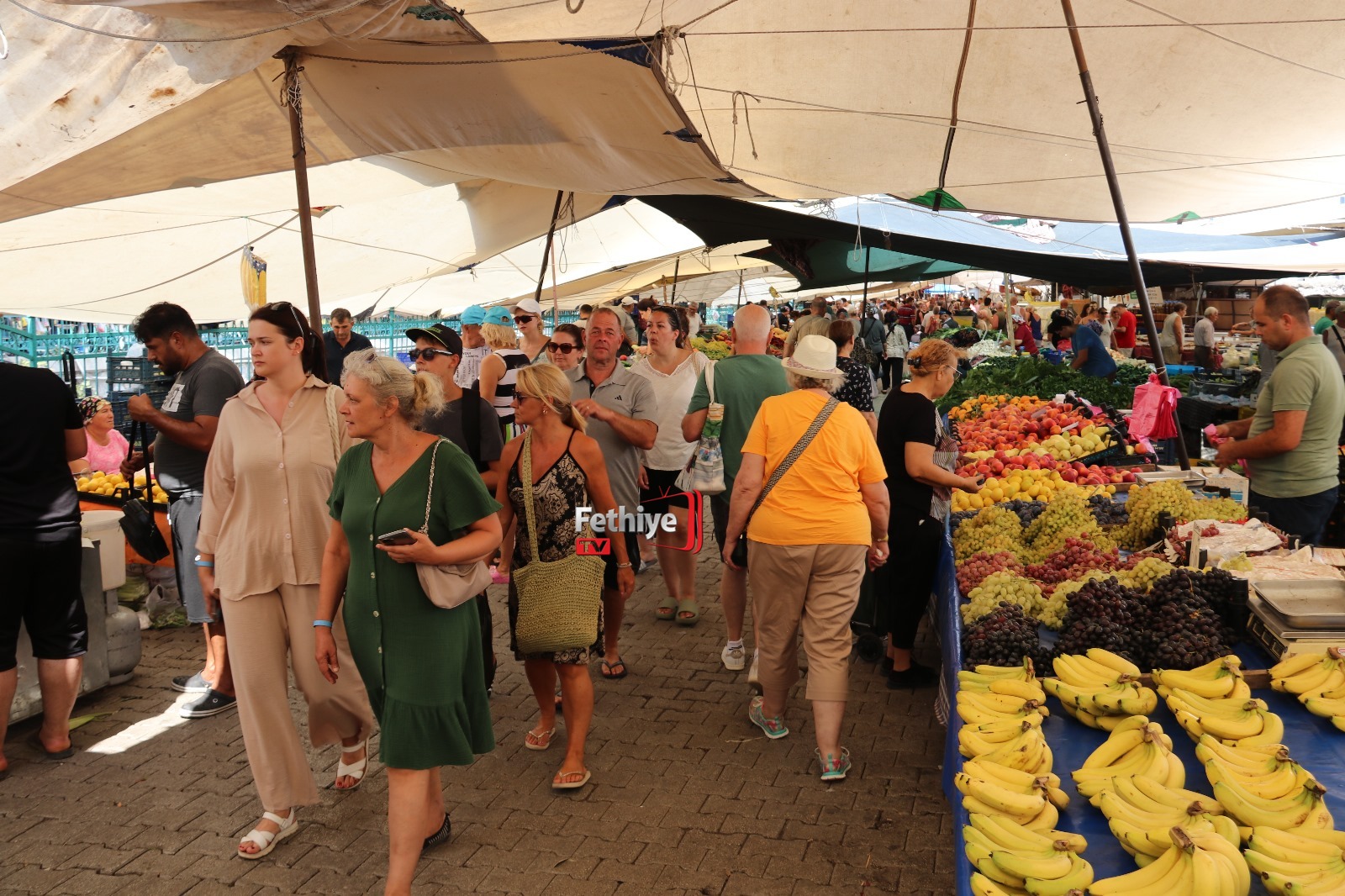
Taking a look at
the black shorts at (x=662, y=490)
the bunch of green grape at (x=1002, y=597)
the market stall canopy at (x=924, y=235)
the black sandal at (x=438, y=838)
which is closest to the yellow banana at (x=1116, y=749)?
the bunch of green grape at (x=1002, y=597)

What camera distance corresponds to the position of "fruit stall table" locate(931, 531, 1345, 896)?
2426 mm

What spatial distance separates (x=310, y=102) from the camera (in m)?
5.62

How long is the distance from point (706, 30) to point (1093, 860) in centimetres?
511

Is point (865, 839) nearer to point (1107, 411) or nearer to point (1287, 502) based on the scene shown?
point (1287, 502)

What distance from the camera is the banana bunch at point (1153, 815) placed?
2234mm

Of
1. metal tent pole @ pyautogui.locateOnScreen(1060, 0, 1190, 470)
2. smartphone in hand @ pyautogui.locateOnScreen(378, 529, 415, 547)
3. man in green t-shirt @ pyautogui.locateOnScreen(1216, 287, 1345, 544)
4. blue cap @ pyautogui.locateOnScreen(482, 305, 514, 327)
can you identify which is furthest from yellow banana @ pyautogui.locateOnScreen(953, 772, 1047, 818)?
blue cap @ pyautogui.locateOnScreen(482, 305, 514, 327)

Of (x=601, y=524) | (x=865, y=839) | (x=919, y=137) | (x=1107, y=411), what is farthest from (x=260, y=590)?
(x=1107, y=411)

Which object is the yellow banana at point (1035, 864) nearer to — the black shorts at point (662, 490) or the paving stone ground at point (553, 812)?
the paving stone ground at point (553, 812)

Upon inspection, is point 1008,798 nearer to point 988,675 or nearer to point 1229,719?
point 1229,719

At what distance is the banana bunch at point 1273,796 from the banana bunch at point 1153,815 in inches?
2.5

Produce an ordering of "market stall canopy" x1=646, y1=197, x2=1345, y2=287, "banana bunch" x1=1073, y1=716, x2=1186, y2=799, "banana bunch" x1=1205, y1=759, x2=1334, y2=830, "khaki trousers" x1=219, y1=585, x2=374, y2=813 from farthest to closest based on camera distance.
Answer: "market stall canopy" x1=646, y1=197, x2=1345, y2=287, "khaki trousers" x1=219, y1=585, x2=374, y2=813, "banana bunch" x1=1073, y1=716, x2=1186, y2=799, "banana bunch" x1=1205, y1=759, x2=1334, y2=830

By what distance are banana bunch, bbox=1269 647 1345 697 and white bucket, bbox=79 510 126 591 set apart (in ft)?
18.1

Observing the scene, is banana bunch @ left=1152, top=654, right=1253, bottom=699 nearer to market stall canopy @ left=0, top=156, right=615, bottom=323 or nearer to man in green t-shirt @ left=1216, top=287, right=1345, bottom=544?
man in green t-shirt @ left=1216, top=287, right=1345, bottom=544

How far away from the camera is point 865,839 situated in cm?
379
